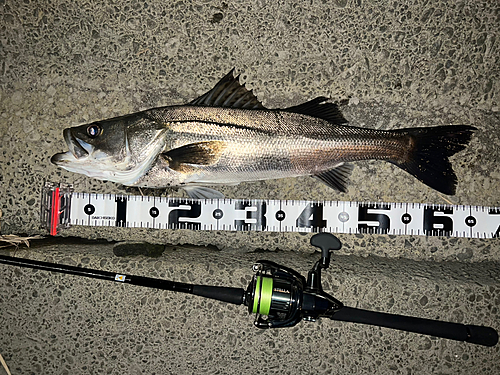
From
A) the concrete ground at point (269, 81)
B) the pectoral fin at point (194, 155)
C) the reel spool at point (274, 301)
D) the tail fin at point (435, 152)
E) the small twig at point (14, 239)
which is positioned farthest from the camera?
the concrete ground at point (269, 81)

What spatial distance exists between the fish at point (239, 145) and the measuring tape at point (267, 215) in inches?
8.8

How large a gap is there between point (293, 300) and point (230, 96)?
1.36 metres

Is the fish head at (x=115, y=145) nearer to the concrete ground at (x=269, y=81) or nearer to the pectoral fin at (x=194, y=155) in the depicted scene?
the pectoral fin at (x=194, y=155)

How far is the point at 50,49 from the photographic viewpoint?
266 centimetres

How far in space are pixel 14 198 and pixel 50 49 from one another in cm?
115

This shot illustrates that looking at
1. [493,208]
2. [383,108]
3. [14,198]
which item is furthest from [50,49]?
[493,208]

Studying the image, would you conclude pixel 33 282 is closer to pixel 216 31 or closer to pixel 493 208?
pixel 216 31

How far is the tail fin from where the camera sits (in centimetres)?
237

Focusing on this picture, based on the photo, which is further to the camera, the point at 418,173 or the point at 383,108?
the point at 383,108

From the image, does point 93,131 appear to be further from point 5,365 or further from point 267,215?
point 5,365

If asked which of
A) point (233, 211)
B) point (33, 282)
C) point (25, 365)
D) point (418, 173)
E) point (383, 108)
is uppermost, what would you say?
point (383, 108)

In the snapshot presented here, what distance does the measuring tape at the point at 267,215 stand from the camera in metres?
2.56

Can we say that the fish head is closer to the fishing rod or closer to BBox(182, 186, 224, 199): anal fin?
BBox(182, 186, 224, 199): anal fin

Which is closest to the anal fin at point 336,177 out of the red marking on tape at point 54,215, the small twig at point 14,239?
the red marking on tape at point 54,215
